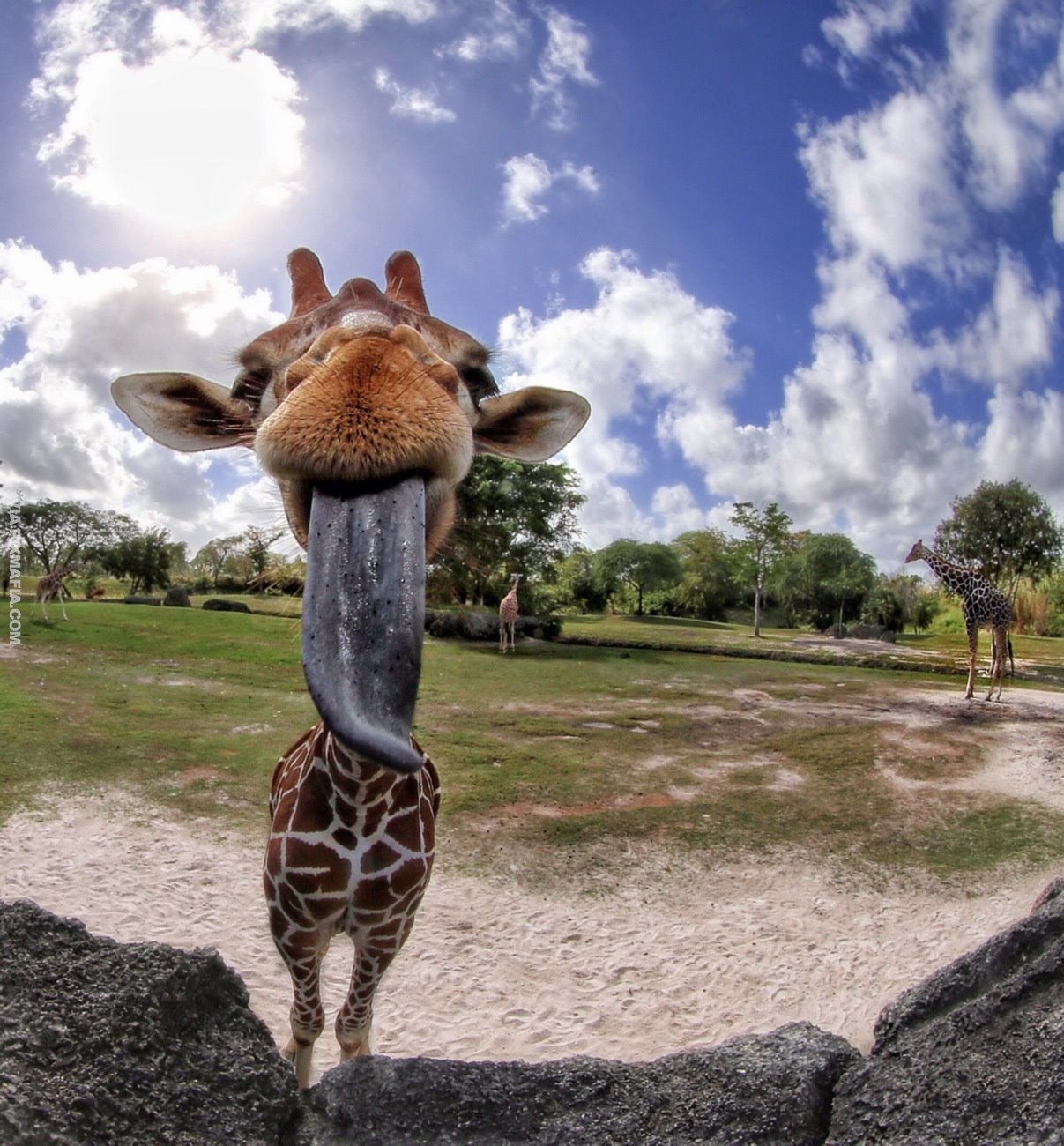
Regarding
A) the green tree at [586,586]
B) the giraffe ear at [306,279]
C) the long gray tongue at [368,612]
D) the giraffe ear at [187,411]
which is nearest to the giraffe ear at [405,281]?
the giraffe ear at [306,279]

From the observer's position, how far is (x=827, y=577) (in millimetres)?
38781

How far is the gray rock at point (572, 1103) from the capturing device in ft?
6.73

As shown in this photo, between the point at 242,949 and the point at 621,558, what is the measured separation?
44.6 meters

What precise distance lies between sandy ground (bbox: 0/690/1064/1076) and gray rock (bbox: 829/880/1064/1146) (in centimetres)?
215

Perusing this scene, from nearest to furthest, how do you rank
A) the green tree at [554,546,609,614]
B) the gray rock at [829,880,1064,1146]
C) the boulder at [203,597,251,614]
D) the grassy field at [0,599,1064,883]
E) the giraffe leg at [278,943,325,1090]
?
the gray rock at [829,880,1064,1146] < the giraffe leg at [278,943,325,1090] < the grassy field at [0,599,1064,883] < the boulder at [203,597,251,614] < the green tree at [554,546,609,614]

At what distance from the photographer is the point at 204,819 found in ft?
23.1

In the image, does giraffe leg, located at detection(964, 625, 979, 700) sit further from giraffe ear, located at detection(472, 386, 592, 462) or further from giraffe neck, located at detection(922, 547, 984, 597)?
giraffe ear, located at detection(472, 386, 592, 462)

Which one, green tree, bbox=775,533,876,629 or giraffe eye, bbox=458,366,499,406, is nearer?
giraffe eye, bbox=458,366,499,406

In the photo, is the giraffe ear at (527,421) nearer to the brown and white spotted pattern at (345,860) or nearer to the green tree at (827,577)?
the brown and white spotted pattern at (345,860)

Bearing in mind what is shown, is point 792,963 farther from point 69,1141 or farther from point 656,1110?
point 69,1141

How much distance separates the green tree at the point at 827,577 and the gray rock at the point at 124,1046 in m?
37.2

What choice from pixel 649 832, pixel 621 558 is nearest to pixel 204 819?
pixel 649 832

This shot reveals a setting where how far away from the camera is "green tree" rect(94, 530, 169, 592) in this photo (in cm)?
4281

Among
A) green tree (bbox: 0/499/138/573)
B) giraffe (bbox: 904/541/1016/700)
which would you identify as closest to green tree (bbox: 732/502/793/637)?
giraffe (bbox: 904/541/1016/700)
